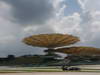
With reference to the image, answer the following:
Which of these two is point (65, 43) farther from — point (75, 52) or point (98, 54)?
point (98, 54)

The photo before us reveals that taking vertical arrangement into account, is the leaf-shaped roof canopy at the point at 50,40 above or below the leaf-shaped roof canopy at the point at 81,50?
above

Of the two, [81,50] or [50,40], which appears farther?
[81,50]

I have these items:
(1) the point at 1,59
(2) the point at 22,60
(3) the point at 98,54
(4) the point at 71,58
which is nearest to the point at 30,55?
(2) the point at 22,60

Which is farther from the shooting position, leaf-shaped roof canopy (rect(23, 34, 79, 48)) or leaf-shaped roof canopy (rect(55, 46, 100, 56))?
leaf-shaped roof canopy (rect(55, 46, 100, 56))

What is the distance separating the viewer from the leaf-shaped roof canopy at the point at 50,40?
340ft

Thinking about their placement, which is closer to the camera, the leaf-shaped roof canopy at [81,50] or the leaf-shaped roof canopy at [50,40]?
the leaf-shaped roof canopy at [50,40]

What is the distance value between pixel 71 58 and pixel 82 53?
14.0 meters

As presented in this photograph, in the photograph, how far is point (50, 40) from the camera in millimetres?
106312

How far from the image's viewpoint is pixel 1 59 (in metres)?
118

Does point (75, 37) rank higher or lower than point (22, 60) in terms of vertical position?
higher

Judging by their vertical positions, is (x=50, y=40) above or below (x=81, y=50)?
above

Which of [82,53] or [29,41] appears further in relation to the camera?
[82,53]

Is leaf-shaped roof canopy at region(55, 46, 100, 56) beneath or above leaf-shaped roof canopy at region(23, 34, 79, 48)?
→ beneath

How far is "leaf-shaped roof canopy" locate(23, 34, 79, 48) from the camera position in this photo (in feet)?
340
